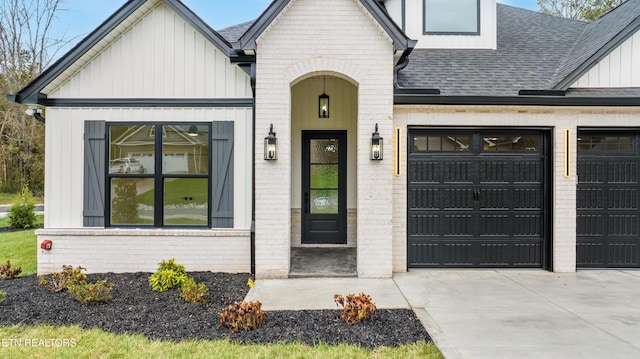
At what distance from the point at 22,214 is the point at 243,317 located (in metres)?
11.3

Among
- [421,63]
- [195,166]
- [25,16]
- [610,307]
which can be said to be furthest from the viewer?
[25,16]

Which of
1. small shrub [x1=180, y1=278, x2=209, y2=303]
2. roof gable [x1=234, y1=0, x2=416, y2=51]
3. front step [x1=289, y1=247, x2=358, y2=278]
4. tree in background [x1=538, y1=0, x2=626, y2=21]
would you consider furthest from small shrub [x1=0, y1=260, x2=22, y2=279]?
tree in background [x1=538, y1=0, x2=626, y2=21]

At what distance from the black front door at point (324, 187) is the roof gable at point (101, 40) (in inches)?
116

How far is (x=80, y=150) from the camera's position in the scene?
6.37 metres

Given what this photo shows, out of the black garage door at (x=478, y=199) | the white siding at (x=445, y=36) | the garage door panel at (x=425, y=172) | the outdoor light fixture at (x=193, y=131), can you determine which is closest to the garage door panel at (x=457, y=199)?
the black garage door at (x=478, y=199)

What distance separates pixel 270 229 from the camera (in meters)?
5.97

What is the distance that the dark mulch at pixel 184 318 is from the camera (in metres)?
3.82

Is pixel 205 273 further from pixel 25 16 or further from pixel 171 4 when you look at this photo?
pixel 25 16

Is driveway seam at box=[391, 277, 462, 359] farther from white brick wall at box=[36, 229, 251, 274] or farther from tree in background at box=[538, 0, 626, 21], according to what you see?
tree in background at box=[538, 0, 626, 21]

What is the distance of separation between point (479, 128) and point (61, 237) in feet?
25.2

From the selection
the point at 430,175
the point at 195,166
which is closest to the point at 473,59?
the point at 430,175

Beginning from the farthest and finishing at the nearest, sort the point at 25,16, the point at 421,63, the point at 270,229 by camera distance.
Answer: the point at 25,16
the point at 421,63
the point at 270,229

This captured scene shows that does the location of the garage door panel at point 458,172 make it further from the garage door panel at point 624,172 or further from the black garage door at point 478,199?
the garage door panel at point 624,172

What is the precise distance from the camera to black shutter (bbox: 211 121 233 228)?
6.30 meters
